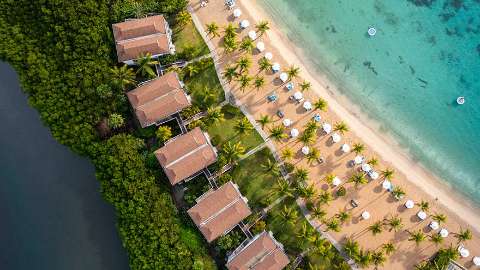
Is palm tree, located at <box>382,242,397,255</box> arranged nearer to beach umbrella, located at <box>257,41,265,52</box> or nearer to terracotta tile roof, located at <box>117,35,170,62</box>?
beach umbrella, located at <box>257,41,265,52</box>

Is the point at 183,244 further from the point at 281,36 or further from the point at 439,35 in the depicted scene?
the point at 439,35

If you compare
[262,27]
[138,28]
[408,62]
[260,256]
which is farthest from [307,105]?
[138,28]

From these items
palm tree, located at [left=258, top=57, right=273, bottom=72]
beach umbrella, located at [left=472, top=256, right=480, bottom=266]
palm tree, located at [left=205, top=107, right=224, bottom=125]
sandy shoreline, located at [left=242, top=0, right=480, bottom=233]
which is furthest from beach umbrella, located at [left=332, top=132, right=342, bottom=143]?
beach umbrella, located at [left=472, top=256, right=480, bottom=266]

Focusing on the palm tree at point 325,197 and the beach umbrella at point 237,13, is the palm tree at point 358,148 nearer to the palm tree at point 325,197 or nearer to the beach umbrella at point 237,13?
the palm tree at point 325,197

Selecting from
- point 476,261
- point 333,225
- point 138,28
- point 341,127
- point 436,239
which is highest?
point 138,28

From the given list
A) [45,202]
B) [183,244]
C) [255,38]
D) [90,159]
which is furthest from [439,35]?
[45,202]

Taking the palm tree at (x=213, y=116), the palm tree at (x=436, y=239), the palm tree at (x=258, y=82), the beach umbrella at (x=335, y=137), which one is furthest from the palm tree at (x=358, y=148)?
the palm tree at (x=213, y=116)

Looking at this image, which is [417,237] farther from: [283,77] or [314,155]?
[283,77]

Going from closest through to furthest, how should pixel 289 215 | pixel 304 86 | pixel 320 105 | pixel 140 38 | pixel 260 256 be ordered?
pixel 260 256, pixel 289 215, pixel 140 38, pixel 320 105, pixel 304 86
